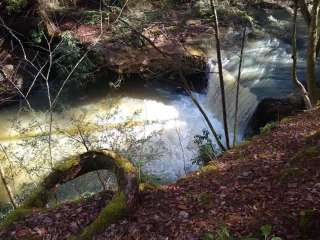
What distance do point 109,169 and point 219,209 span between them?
1.47m

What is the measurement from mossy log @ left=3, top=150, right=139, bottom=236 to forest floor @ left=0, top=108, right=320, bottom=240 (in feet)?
0.39

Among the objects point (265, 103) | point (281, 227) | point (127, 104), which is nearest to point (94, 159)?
point (281, 227)

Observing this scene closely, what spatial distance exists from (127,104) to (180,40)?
122 inches

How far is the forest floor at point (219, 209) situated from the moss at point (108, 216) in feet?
0.23

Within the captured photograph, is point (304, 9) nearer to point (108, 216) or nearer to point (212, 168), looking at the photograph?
point (212, 168)

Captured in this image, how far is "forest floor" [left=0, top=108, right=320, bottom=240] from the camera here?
14.4 feet

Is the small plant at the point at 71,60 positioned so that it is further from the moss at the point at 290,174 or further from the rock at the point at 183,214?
the moss at the point at 290,174

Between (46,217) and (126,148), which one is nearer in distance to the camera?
(46,217)

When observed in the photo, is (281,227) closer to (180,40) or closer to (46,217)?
(46,217)

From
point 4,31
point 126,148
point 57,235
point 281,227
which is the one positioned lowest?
point 126,148

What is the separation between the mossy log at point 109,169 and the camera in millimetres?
4828

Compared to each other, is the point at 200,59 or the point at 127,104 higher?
the point at 200,59

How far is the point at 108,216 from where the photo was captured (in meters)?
4.81

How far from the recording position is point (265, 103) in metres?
12.2
